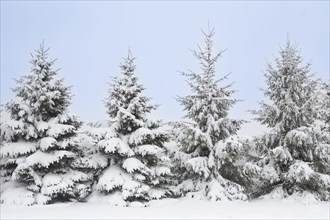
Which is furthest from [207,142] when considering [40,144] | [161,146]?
[40,144]

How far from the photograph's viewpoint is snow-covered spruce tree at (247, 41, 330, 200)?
1720 centimetres

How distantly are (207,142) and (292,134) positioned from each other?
3.92 meters

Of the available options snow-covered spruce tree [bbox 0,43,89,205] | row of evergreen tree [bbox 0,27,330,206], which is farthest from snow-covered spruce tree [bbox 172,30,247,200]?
snow-covered spruce tree [bbox 0,43,89,205]

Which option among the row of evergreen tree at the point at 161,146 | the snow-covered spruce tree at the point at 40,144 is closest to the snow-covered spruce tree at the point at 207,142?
the row of evergreen tree at the point at 161,146

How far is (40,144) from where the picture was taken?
640 inches

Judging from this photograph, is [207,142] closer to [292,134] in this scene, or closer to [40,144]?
[292,134]

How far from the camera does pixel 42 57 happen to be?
17.7 metres

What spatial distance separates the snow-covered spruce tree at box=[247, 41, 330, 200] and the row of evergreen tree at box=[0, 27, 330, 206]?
5 cm

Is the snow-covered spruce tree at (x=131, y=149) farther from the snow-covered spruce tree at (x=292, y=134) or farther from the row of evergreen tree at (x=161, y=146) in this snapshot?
the snow-covered spruce tree at (x=292, y=134)

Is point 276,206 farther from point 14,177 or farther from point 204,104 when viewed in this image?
point 14,177

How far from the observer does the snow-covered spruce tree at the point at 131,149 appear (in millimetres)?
16047

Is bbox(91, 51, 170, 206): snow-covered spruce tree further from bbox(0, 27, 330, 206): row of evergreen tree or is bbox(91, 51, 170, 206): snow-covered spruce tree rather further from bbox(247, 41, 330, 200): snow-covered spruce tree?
bbox(247, 41, 330, 200): snow-covered spruce tree

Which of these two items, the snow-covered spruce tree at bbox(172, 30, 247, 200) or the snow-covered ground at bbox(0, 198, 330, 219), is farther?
the snow-covered spruce tree at bbox(172, 30, 247, 200)

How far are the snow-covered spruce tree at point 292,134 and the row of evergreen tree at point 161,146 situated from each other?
47 millimetres
